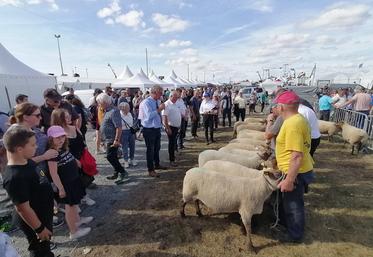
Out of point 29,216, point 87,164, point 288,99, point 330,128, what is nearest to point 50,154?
point 29,216

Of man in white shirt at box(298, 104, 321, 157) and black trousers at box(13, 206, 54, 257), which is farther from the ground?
man in white shirt at box(298, 104, 321, 157)

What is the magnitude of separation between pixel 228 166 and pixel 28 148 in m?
3.13

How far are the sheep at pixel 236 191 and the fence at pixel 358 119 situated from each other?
7033mm

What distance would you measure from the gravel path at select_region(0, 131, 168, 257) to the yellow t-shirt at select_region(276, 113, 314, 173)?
3.03 m

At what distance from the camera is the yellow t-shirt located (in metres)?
3.06

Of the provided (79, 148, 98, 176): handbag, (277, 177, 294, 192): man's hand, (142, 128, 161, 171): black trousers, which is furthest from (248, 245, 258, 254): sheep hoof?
(142, 128, 161, 171): black trousers

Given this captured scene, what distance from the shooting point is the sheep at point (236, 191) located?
352 centimetres

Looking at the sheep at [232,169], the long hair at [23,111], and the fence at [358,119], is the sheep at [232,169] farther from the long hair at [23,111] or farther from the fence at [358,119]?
the fence at [358,119]

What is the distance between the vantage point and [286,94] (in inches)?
130

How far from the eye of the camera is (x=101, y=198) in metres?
4.99

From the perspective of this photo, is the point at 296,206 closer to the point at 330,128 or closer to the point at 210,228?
the point at 210,228

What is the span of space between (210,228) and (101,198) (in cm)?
235

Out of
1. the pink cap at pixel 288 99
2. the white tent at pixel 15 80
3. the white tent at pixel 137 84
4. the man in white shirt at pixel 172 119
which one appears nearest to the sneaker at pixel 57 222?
the man in white shirt at pixel 172 119

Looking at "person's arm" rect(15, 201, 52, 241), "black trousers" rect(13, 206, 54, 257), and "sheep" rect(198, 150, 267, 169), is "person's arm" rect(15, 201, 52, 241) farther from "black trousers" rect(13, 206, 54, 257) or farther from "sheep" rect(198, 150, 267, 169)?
"sheep" rect(198, 150, 267, 169)
